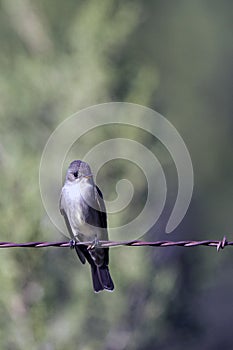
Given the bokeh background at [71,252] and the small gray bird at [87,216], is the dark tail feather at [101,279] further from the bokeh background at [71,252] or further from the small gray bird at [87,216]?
the bokeh background at [71,252]

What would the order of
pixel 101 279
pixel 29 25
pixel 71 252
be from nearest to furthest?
pixel 101 279, pixel 71 252, pixel 29 25

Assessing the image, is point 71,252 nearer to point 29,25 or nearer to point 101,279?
point 101,279

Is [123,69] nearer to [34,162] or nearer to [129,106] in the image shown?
[129,106]

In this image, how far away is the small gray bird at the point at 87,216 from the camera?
8.53 metres

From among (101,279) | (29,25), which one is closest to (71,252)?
(101,279)

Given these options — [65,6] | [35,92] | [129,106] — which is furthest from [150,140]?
[65,6]

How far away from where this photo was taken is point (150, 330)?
10.5m

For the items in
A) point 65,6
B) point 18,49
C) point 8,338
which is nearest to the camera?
point 8,338

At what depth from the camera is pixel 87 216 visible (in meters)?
8.53

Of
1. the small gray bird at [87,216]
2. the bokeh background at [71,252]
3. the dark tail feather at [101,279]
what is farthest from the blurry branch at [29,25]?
the dark tail feather at [101,279]

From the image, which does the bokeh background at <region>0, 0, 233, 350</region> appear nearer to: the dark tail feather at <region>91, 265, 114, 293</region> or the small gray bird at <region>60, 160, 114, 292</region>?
the small gray bird at <region>60, 160, 114, 292</region>

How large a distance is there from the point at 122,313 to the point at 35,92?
2.38m

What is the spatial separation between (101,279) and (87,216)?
1.72 feet

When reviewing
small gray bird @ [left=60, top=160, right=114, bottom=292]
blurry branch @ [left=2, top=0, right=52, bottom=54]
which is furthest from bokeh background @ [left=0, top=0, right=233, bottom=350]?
small gray bird @ [left=60, top=160, right=114, bottom=292]
